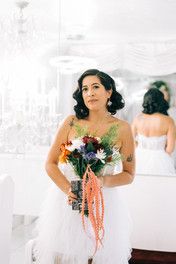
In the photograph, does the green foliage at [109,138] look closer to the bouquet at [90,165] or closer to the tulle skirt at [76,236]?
the bouquet at [90,165]

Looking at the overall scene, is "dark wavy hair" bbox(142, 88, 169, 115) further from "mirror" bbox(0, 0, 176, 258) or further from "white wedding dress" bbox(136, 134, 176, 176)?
"white wedding dress" bbox(136, 134, 176, 176)

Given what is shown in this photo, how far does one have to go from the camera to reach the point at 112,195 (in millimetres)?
2527

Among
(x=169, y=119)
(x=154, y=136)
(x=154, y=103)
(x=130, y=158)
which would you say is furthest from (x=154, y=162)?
(x=130, y=158)

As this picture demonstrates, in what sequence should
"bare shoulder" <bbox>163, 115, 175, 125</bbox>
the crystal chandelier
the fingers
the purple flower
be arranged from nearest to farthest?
1. the purple flower
2. the fingers
3. "bare shoulder" <bbox>163, 115, 175, 125</bbox>
4. the crystal chandelier

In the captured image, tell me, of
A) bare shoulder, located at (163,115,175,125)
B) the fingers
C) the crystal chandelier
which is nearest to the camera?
the fingers

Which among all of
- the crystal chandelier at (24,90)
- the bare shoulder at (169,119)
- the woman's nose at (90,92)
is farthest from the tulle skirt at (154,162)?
the woman's nose at (90,92)

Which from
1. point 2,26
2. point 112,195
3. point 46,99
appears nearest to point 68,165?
point 112,195

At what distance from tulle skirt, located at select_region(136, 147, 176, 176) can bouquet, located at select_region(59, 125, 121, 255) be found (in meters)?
1.15

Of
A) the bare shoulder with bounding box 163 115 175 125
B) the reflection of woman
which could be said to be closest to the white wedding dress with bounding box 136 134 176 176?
the reflection of woman

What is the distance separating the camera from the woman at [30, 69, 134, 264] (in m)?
2.44

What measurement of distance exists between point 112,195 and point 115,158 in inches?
11.6

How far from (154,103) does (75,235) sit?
1.49 m

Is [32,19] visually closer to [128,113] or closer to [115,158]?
[128,113]

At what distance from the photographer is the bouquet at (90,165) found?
225 centimetres
